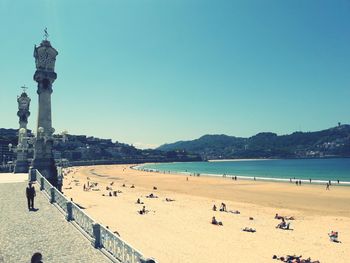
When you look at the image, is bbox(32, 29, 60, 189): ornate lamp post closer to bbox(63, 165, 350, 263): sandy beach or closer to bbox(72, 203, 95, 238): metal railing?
bbox(63, 165, 350, 263): sandy beach

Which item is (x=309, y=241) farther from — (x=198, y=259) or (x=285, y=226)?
(x=198, y=259)

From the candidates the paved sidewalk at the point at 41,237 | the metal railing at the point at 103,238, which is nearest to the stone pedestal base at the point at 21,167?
the paved sidewalk at the point at 41,237

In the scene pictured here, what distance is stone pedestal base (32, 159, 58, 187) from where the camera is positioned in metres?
28.9

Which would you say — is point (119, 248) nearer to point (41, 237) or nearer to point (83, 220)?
point (41, 237)

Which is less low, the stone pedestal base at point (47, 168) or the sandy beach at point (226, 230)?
the stone pedestal base at point (47, 168)

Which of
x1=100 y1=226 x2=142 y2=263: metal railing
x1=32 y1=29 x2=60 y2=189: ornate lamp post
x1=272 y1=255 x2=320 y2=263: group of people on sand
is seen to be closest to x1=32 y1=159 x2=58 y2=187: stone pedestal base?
x1=32 y1=29 x2=60 y2=189: ornate lamp post

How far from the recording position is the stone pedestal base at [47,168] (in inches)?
1136

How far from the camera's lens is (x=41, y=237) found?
545 inches

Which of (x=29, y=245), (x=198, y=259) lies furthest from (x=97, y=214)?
(x=29, y=245)

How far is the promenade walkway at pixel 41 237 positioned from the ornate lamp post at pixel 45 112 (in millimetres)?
9403

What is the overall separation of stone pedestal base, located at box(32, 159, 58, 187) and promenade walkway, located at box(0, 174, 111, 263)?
904 centimetres

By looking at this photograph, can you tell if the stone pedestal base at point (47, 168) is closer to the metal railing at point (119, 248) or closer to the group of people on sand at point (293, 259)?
the metal railing at point (119, 248)

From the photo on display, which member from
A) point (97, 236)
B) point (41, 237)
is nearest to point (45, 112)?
point (41, 237)

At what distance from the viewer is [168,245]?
19438 mm
